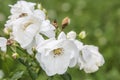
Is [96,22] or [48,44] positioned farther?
[96,22]

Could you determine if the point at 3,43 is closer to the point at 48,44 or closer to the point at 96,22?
the point at 48,44

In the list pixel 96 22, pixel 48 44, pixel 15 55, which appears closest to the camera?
pixel 48 44

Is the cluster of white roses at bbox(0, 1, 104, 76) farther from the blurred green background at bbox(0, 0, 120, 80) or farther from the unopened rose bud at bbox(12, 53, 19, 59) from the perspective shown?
the blurred green background at bbox(0, 0, 120, 80)

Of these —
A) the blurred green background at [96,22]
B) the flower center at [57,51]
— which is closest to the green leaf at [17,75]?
the flower center at [57,51]

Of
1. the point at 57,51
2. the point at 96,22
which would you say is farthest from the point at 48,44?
the point at 96,22

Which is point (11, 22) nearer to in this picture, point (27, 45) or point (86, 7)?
point (27, 45)

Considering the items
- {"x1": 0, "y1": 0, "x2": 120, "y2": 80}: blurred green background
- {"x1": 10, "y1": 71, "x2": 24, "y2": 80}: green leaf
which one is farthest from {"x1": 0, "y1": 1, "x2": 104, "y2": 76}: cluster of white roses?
{"x1": 0, "y1": 0, "x2": 120, "y2": 80}: blurred green background

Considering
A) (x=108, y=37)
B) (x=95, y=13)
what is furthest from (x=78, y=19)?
(x=108, y=37)
